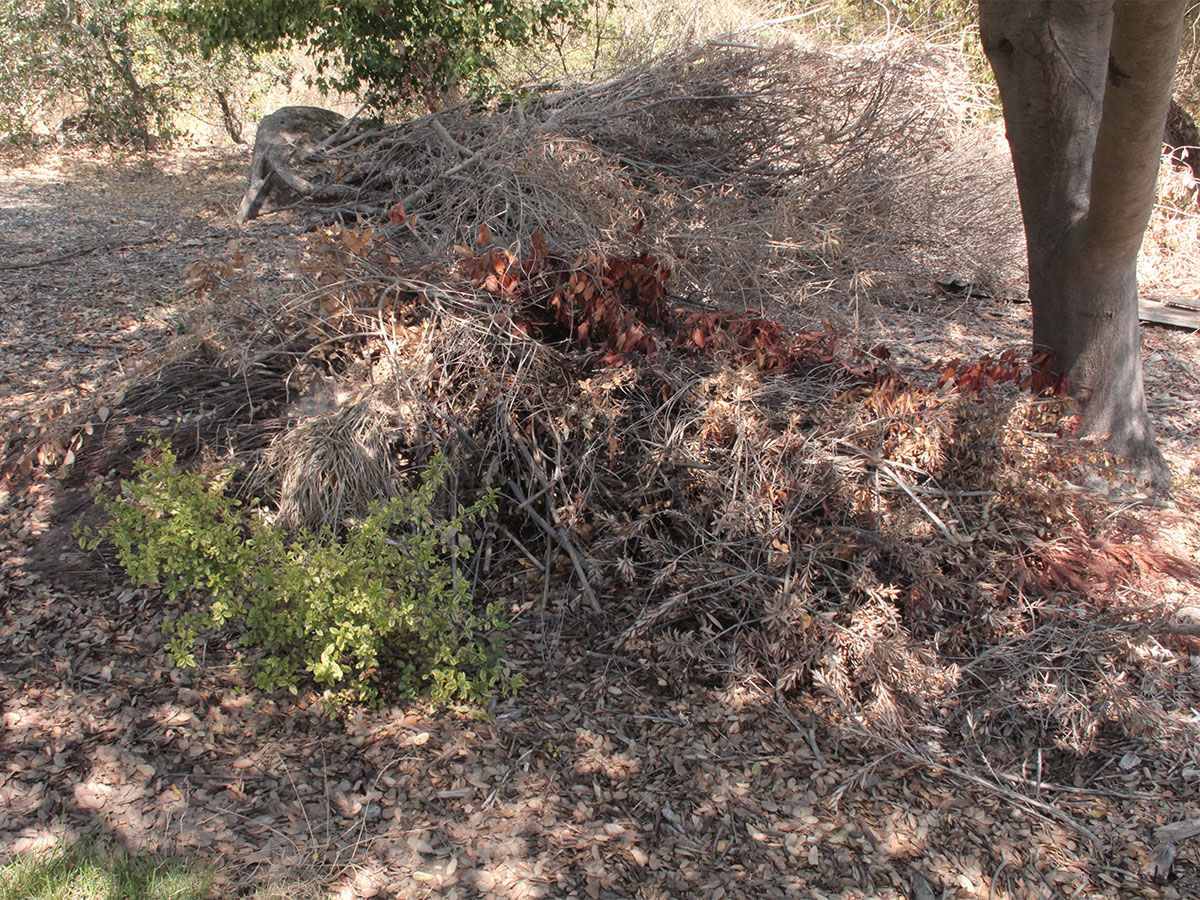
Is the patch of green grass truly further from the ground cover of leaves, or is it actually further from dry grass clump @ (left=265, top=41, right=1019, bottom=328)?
dry grass clump @ (left=265, top=41, right=1019, bottom=328)

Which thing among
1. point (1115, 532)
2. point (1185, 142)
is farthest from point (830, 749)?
point (1185, 142)

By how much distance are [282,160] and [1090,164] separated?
6315 mm

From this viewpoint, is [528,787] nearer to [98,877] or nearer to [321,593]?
[321,593]

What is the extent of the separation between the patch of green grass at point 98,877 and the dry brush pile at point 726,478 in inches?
56.4

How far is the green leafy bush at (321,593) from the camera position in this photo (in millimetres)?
2666

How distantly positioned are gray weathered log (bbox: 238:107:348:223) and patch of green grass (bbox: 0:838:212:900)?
5.94 metres

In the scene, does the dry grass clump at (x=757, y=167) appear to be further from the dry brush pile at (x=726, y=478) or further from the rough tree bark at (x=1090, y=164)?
the rough tree bark at (x=1090, y=164)

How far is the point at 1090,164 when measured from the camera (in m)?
3.64

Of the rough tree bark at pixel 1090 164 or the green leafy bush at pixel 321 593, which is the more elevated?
the rough tree bark at pixel 1090 164

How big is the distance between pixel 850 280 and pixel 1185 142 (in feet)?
15.3

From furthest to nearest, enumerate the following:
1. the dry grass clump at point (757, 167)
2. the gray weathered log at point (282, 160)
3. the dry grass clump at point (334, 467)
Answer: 1. the gray weathered log at point (282, 160)
2. the dry grass clump at point (757, 167)
3. the dry grass clump at point (334, 467)

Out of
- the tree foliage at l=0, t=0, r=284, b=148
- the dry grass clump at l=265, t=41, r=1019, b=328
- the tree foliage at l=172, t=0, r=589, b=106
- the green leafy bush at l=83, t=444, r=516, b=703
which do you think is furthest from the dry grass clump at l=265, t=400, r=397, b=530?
the tree foliage at l=0, t=0, r=284, b=148

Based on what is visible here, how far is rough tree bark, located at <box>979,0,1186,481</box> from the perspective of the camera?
120 inches

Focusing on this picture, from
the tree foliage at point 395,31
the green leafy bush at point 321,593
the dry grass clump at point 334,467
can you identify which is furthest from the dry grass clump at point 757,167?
the green leafy bush at point 321,593
